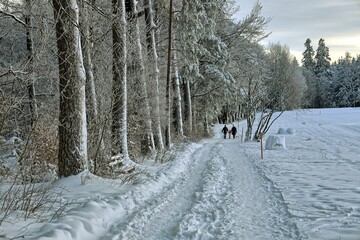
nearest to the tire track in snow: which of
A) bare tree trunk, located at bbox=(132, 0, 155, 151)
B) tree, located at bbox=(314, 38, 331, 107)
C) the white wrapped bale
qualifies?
bare tree trunk, located at bbox=(132, 0, 155, 151)

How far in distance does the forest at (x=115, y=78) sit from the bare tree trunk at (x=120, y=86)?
3cm

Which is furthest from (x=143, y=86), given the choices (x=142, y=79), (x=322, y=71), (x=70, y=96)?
(x=322, y=71)

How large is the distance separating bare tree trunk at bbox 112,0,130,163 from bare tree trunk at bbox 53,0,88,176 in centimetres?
308

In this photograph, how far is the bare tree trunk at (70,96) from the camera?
25.2 ft

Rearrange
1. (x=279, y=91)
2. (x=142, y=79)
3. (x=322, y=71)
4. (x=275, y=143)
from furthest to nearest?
(x=322, y=71) → (x=279, y=91) → (x=275, y=143) → (x=142, y=79)

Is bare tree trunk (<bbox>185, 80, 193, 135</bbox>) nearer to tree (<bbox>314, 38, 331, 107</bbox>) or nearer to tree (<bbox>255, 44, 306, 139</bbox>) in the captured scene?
tree (<bbox>255, 44, 306, 139</bbox>)

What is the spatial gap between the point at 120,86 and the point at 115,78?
0.43 meters

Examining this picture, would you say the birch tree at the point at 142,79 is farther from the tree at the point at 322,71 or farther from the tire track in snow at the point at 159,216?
the tree at the point at 322,71

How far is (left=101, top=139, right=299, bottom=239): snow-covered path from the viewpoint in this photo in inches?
208

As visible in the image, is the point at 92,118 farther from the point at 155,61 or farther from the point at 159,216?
the point at 155,61

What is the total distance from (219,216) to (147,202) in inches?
68.2

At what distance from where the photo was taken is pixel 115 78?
11.3m

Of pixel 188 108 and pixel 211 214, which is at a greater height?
pixel 188 108

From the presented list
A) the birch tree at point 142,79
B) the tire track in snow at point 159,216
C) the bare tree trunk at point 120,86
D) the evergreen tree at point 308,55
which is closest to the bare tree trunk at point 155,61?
the birch tree at point 142,79
